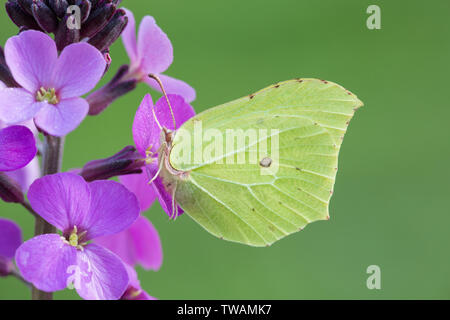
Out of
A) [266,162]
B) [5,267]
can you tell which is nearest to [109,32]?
[266,162]

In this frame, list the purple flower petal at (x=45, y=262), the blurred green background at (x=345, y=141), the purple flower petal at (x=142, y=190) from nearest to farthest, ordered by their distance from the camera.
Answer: the purple flower petal at (x=45, y=262), the purple flower petal at (x=142, y=190), the blurred green background at (x=345, y=141)

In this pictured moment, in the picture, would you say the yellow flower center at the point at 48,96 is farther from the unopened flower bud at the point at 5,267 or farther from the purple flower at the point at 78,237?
the unopened flower bud at the point at 5,267

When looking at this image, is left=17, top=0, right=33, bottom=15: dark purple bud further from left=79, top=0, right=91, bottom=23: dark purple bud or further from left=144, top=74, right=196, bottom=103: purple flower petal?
left=144, top=74, right=196, bottom=103: purple flower petal

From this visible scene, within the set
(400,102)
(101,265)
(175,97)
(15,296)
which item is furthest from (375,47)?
(101,265)

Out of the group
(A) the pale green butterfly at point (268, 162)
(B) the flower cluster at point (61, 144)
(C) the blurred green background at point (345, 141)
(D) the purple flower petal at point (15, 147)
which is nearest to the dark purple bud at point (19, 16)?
(B) the flower cluster at point (61, 144)

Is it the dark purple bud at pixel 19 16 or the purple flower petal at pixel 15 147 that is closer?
the purple flower petal at pixel 15 147

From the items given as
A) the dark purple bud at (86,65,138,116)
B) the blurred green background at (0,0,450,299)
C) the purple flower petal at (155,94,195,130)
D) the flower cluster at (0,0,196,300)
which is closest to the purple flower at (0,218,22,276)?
the flower cluster at (0,0,196,300)

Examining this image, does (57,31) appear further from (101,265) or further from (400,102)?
(400,102)
